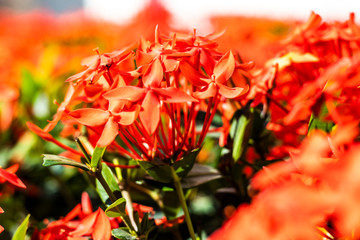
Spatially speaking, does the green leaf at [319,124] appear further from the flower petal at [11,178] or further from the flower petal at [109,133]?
the flower petal at [11,178]

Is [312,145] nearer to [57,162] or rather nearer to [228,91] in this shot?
[228,91]

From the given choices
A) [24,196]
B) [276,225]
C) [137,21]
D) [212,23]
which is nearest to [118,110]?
[276,225]

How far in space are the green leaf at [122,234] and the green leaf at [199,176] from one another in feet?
0.33

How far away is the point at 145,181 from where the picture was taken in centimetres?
53

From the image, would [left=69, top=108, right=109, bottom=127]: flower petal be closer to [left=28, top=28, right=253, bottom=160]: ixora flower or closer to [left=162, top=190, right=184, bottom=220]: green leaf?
[left=28, top=28, right=253, bottom=160]: ixora flower

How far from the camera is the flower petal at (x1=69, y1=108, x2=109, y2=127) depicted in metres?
0.43

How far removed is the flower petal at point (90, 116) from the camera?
431 mm

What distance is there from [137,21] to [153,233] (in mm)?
1787

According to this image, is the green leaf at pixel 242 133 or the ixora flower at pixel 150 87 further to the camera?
the green leaf at pixel 242 133

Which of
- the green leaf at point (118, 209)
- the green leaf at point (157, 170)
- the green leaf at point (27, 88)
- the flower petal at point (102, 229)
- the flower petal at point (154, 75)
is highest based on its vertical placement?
the flower petal at point (154, 75)

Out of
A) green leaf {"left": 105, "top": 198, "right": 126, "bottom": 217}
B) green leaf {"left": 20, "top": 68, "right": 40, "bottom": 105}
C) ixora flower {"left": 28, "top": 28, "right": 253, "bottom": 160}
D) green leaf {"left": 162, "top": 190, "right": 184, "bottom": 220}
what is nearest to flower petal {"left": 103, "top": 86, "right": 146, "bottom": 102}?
ixora flower {"left": 28, "top": 28, "right": 253, "bottom": 160}

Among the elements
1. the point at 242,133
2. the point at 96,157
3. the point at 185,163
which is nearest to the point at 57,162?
the point at 96,157

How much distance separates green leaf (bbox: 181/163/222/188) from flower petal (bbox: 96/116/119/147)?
0.49ft

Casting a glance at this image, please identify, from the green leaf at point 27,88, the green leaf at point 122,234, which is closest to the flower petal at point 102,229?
the green leaf at point 122,234
